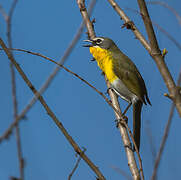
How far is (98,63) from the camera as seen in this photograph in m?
4.36

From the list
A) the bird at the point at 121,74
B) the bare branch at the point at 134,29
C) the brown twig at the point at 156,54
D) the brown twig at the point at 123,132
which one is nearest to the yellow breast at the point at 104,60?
the bird at the point at 121,74

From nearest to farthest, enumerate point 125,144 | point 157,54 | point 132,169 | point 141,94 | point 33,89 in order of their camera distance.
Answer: point 157,54, point 33,89, point 132,169, point 125,144, point 141,94

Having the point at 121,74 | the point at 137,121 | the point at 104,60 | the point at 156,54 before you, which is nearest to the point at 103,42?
the point at 104,60

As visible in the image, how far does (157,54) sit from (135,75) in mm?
2725

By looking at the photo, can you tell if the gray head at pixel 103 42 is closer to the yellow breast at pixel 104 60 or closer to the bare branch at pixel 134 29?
the yellow breast at pixel 104 60

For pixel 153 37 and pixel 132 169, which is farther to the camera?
pixel 132 169

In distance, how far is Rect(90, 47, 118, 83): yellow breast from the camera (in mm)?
4113

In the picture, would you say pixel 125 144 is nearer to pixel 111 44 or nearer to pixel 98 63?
pixel 98 63

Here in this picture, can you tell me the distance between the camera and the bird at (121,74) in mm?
4020

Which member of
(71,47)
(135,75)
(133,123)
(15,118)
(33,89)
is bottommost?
(15,118)

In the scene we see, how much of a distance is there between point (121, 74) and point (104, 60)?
0.35 m

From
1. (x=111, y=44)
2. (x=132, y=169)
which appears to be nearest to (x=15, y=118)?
(x=132, y=169)

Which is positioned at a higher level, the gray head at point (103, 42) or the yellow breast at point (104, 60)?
the gray head at point (103, 42)

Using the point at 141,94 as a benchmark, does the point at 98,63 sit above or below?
above
